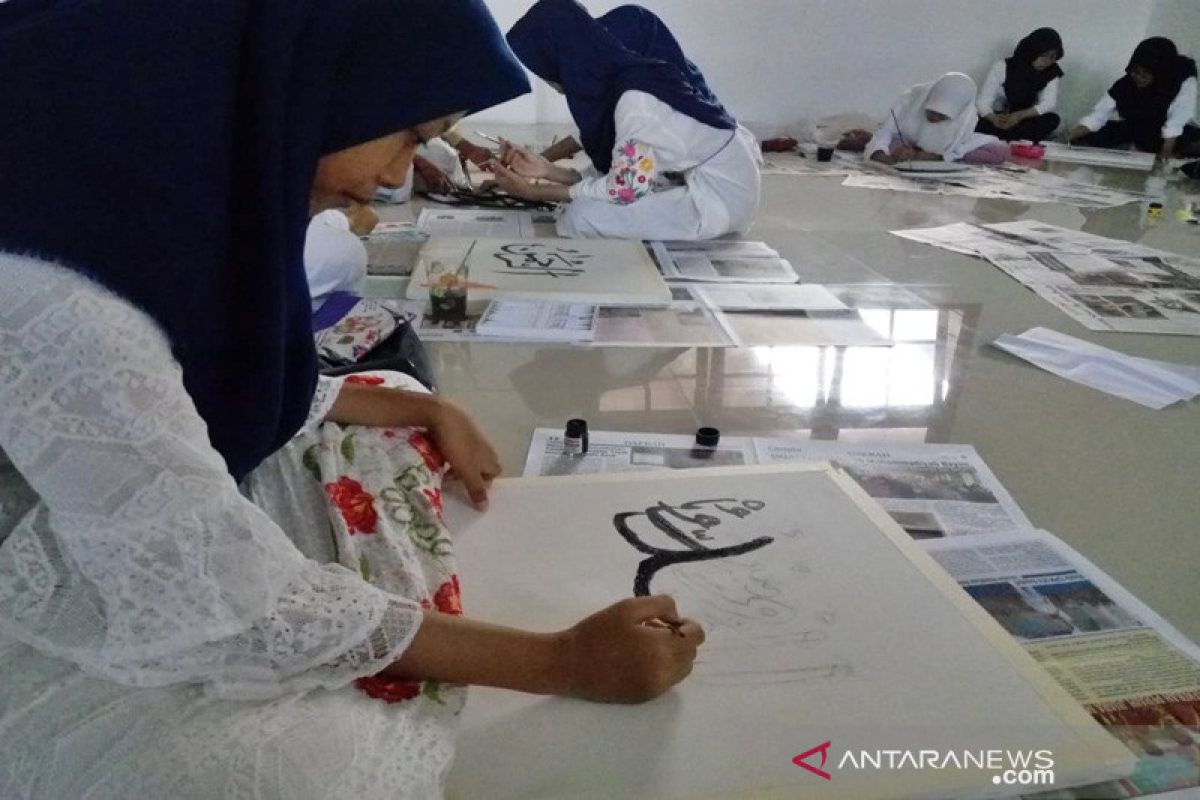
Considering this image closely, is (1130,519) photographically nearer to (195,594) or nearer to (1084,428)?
(1084,428)

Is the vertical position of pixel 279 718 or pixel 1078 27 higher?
pixel 1078 27

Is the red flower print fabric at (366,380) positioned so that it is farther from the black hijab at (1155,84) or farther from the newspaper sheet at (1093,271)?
the black hijab at (1155,84)

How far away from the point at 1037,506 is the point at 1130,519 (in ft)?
0.36

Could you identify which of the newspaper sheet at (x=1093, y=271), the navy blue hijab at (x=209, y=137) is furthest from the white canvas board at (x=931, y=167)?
the navy blue hijab at (x=209, y=137)

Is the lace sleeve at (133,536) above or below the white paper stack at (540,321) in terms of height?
above

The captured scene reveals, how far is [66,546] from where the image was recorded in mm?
558

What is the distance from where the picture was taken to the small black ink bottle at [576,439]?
48.4 inches

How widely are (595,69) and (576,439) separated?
143 cm

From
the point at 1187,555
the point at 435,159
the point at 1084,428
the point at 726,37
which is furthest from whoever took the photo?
the point at 726,37

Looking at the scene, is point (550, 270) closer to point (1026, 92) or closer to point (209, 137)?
point (209, 137)

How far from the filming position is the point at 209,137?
582 millimetres

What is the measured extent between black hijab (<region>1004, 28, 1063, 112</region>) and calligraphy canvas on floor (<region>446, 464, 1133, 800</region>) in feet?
15.9

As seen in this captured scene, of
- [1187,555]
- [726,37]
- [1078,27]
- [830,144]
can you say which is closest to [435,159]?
[830,144]

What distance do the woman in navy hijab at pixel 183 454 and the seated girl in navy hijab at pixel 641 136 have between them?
166 centimetres
